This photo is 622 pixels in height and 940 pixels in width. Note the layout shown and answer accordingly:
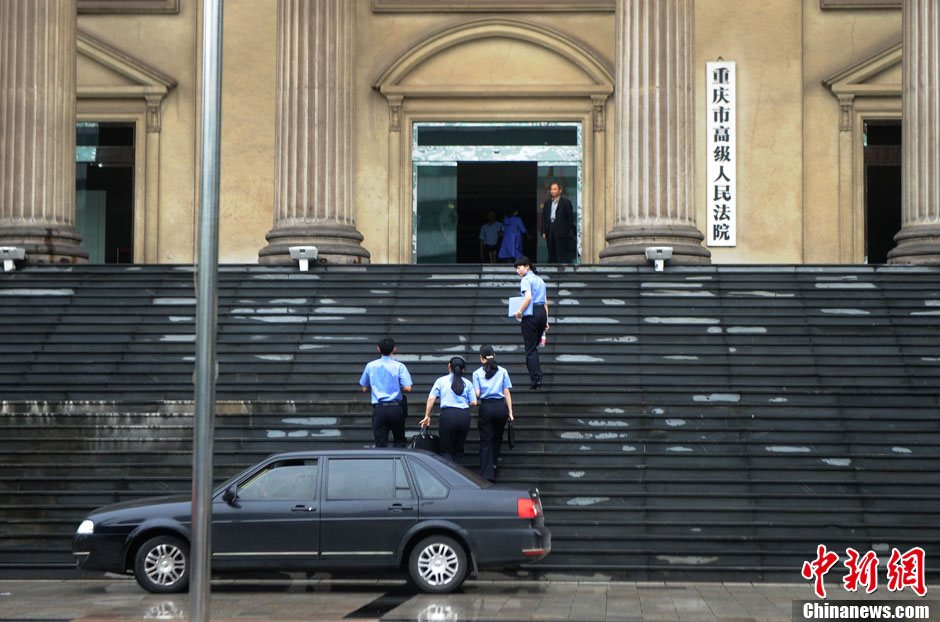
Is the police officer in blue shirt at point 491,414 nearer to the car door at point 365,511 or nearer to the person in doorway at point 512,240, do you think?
the car door at point 365,511

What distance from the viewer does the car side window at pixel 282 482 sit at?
1341 cm

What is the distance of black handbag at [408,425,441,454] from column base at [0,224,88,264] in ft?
32.6

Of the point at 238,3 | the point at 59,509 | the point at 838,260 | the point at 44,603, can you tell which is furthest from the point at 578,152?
the point at 44,603

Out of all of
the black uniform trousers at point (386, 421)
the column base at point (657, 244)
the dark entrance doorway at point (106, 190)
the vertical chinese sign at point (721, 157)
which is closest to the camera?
the black uniform trousers at point (386, 421)

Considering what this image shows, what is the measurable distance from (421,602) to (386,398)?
3.60 meters

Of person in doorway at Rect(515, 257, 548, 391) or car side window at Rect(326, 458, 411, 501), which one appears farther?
person in doorway at Rect(515, 257, 548, 391)

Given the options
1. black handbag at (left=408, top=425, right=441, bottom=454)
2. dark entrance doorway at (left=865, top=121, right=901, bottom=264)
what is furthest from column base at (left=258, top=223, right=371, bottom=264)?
dark entrance doorway at (left=865, top=121, right=901, bottom=264)

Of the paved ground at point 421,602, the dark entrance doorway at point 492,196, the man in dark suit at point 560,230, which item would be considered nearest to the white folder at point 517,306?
the paved ground at point 421,602

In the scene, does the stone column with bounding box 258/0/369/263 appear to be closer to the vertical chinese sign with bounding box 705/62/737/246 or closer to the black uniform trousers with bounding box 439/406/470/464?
the black uniform trousers with bounding box 439/406/470/464

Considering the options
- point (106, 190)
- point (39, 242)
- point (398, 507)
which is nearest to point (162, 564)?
point (398, 507)

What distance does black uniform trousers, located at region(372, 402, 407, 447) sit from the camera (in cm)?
1568

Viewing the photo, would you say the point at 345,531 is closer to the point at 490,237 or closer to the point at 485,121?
the point at 490,237

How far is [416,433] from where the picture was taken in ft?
55.1

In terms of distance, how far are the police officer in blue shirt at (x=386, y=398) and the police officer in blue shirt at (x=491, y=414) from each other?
0.89 m
